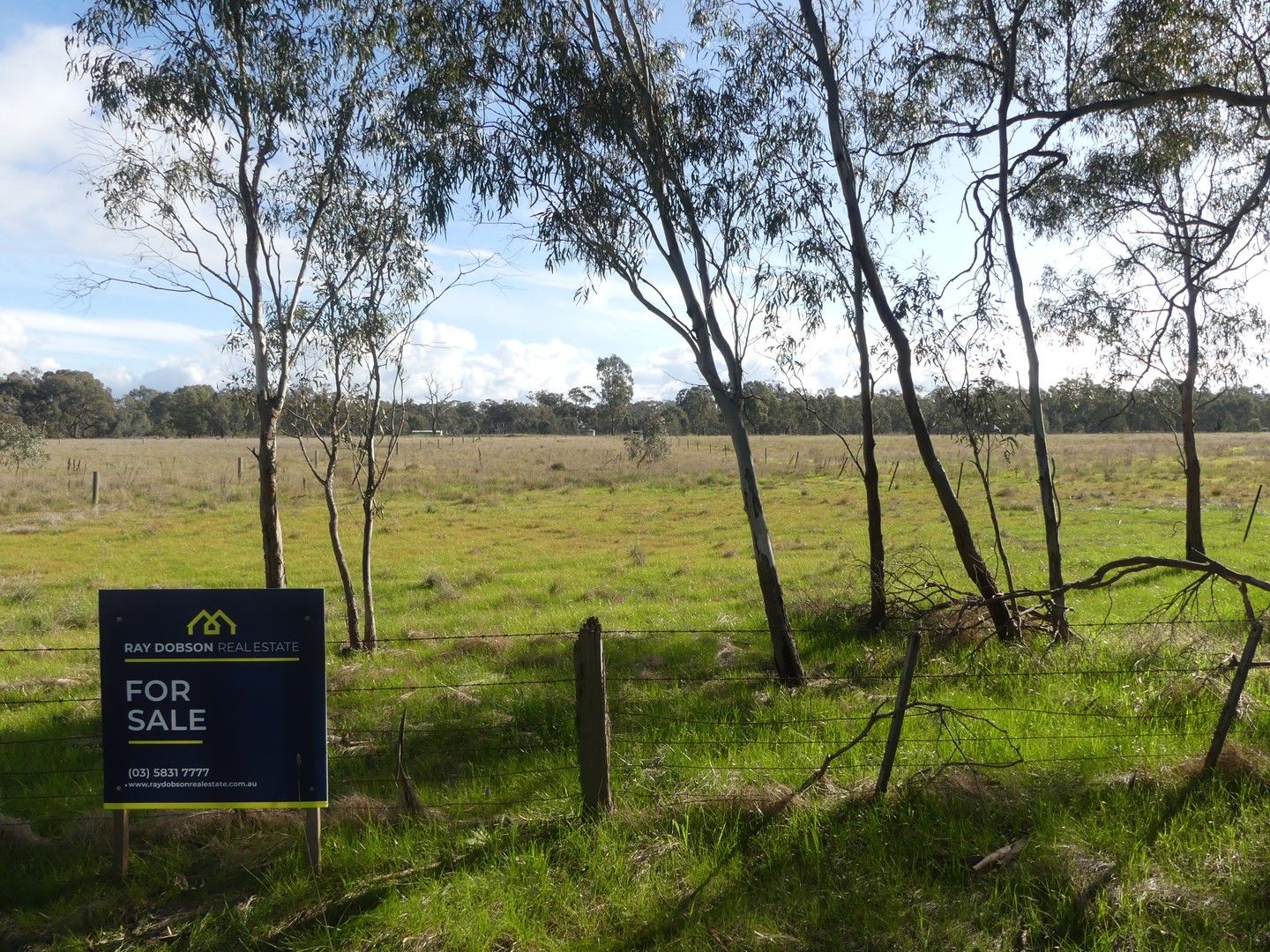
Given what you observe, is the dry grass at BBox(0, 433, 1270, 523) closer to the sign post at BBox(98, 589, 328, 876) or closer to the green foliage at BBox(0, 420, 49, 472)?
the green foliage at BBox(0, 420, 49, 472)

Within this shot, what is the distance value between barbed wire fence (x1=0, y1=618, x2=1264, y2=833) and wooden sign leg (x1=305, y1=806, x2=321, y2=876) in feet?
1.69

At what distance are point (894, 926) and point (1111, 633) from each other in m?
7.43

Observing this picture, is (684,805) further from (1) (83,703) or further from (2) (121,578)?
(2) (121,578)

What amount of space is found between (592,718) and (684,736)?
2.32 metres

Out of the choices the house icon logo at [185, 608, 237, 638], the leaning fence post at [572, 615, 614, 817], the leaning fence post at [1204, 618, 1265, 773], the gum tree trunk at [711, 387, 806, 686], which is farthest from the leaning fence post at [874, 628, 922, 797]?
the gum tree trunk at [711, 387, 806, 686]

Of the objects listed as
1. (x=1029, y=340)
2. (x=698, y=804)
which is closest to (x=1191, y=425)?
(x=1029, y=340)

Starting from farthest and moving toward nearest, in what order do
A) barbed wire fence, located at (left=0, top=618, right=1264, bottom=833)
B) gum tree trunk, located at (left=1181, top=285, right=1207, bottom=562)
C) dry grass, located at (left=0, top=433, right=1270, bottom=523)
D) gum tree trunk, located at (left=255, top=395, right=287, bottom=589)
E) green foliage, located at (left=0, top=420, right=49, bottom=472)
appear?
green foliage, located at (left=0, top=420, right=49, bottom=472) → dry grass, located at (left=0, top=433, right=1270, bottom=523) → gum tree trunk, located at (left=1181, top=285, right=1207, bottom=562) → gum tree trunk, located at (left=255, top=395, right=287, bottom=589) → barbed wire fence, located at (left=0, top=618, right=1264, bottom=833)

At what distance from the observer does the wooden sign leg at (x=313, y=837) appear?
486 centimetres

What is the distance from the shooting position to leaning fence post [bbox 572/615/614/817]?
496cm

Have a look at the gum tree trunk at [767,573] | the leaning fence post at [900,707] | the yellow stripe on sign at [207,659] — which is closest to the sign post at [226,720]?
the yellow stripe on sign at [207,659]

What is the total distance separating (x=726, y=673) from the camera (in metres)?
9.73

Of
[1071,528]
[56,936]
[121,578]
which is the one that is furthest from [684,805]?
[1071,528]

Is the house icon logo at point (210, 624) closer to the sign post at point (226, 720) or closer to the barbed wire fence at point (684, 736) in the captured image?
the sign post at point (226, 720)

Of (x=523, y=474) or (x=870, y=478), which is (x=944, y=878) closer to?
(x=870, y=478)
